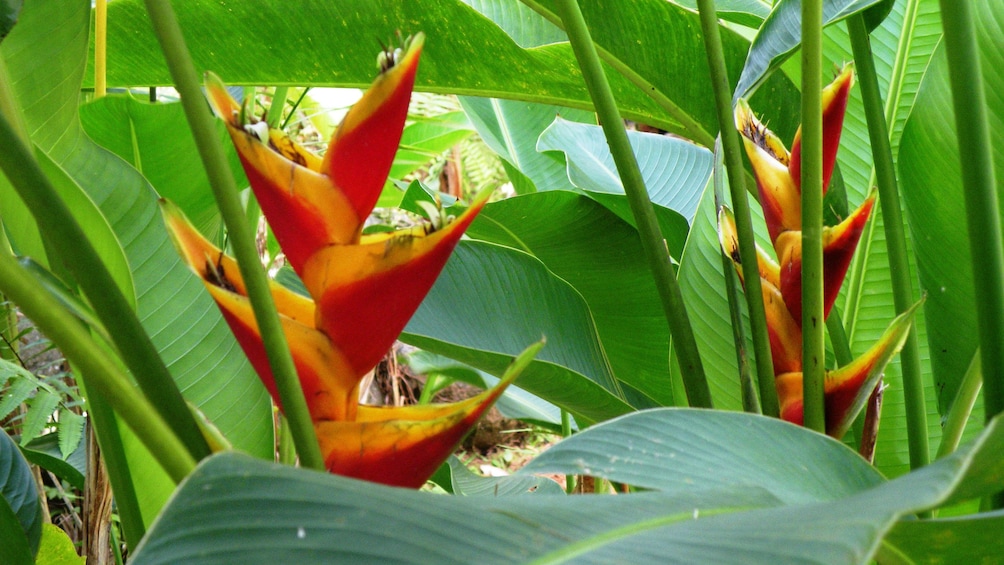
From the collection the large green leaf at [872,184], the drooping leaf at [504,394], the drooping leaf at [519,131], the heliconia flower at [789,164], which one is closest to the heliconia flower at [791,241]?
the heliconia flower at [789,164]

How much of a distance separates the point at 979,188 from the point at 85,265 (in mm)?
399

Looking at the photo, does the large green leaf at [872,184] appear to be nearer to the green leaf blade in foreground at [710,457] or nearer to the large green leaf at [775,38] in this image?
the large green leaf at [775,38]

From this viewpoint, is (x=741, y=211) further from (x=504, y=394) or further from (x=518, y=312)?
(x=504, y=394)

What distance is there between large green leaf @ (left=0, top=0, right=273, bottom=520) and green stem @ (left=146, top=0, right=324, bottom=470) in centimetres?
30

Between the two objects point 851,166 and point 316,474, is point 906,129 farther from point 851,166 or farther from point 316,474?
point 316,474

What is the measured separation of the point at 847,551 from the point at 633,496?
0.08 m

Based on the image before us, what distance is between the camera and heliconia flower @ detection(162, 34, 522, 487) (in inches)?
10.9

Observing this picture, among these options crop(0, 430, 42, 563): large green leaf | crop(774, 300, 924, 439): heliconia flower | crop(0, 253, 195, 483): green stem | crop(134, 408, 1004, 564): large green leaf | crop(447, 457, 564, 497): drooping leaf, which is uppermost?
crop(0, 253, 195, 483): green stem

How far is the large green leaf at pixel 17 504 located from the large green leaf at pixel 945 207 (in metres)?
0.61

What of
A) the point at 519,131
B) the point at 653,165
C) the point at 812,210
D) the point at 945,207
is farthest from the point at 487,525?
the point at 519,131

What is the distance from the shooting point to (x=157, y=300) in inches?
20.4

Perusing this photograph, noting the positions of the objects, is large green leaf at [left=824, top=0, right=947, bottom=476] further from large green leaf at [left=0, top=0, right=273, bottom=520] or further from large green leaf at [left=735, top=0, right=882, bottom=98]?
large green leaf at [left=0, top=0, right=273, bottom=520]

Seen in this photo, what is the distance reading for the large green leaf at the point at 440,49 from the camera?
62 cm

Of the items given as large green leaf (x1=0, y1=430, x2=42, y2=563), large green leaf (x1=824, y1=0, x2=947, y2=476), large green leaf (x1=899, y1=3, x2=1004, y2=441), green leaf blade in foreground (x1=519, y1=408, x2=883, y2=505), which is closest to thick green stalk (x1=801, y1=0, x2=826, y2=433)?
green leaf blade in foreground (x1=519, y1=408, x2=883, y2=505)
